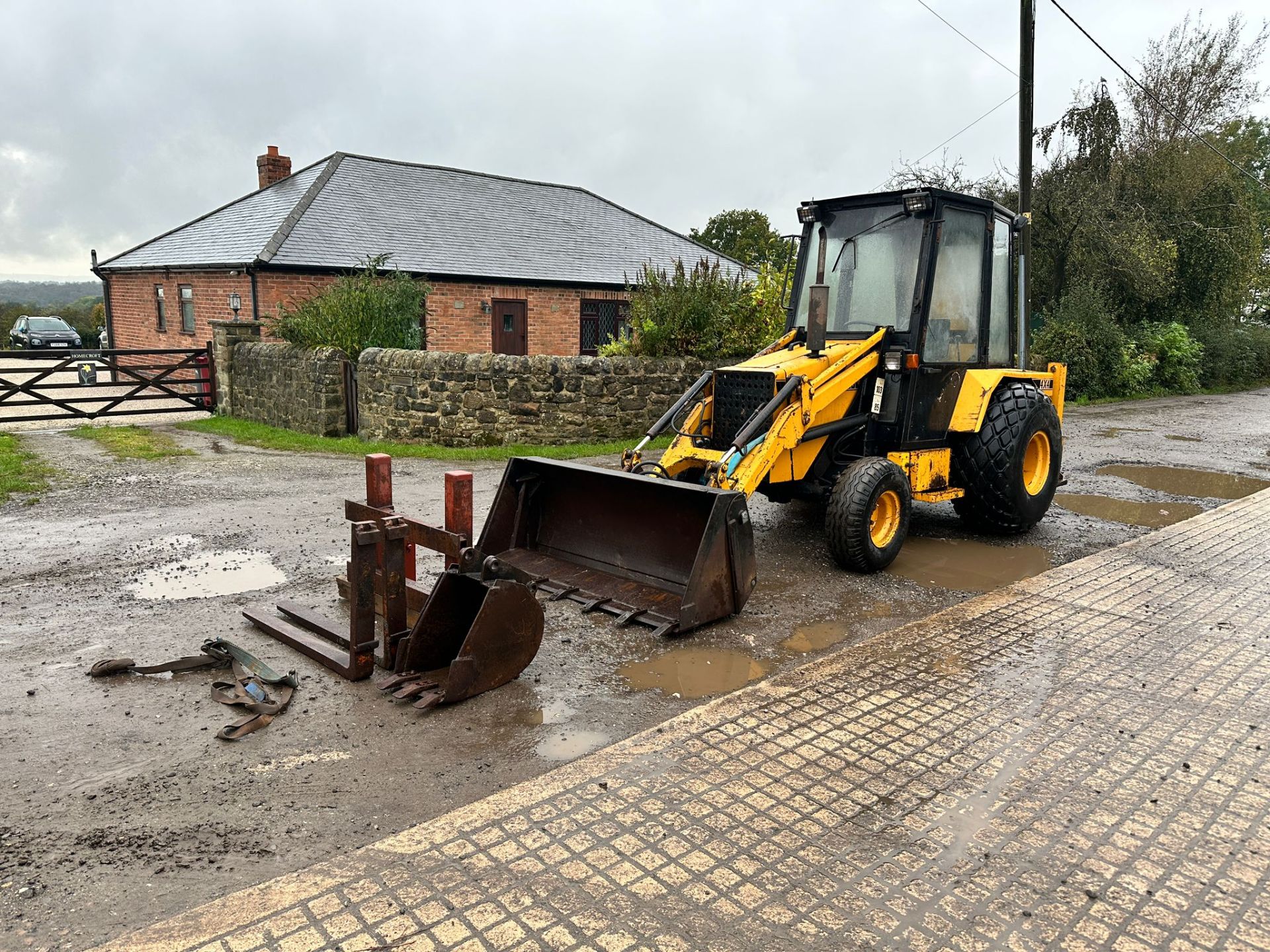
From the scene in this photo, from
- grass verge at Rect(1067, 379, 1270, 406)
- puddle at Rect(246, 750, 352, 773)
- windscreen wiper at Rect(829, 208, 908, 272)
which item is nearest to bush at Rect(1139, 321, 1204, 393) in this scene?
grass verge at Rect(1067, 379, 1270, 406)

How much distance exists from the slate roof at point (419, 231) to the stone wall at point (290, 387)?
4159 mm

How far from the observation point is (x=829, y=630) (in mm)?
5711

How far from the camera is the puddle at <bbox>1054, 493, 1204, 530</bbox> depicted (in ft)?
29.8

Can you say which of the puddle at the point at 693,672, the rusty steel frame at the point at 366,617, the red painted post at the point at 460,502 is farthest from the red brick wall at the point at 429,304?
the puddle at the point at 693,672

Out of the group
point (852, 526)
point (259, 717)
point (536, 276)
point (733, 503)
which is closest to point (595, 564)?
point (733, 503)

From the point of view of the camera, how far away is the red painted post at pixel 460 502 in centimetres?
510

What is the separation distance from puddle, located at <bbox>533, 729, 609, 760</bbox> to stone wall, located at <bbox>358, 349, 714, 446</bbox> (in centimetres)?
881

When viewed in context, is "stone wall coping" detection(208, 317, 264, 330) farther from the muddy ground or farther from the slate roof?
the muddy ground

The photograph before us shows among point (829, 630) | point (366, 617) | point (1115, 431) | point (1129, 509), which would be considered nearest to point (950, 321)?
point (829, 630)

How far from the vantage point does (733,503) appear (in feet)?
17.4

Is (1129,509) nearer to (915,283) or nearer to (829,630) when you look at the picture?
(915,283)

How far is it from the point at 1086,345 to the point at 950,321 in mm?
17004

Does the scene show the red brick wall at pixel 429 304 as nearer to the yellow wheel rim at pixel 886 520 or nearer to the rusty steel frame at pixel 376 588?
the yellow wheel rim at pixel 886 520

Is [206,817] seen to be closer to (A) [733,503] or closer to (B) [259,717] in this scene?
(B) [259,717]
